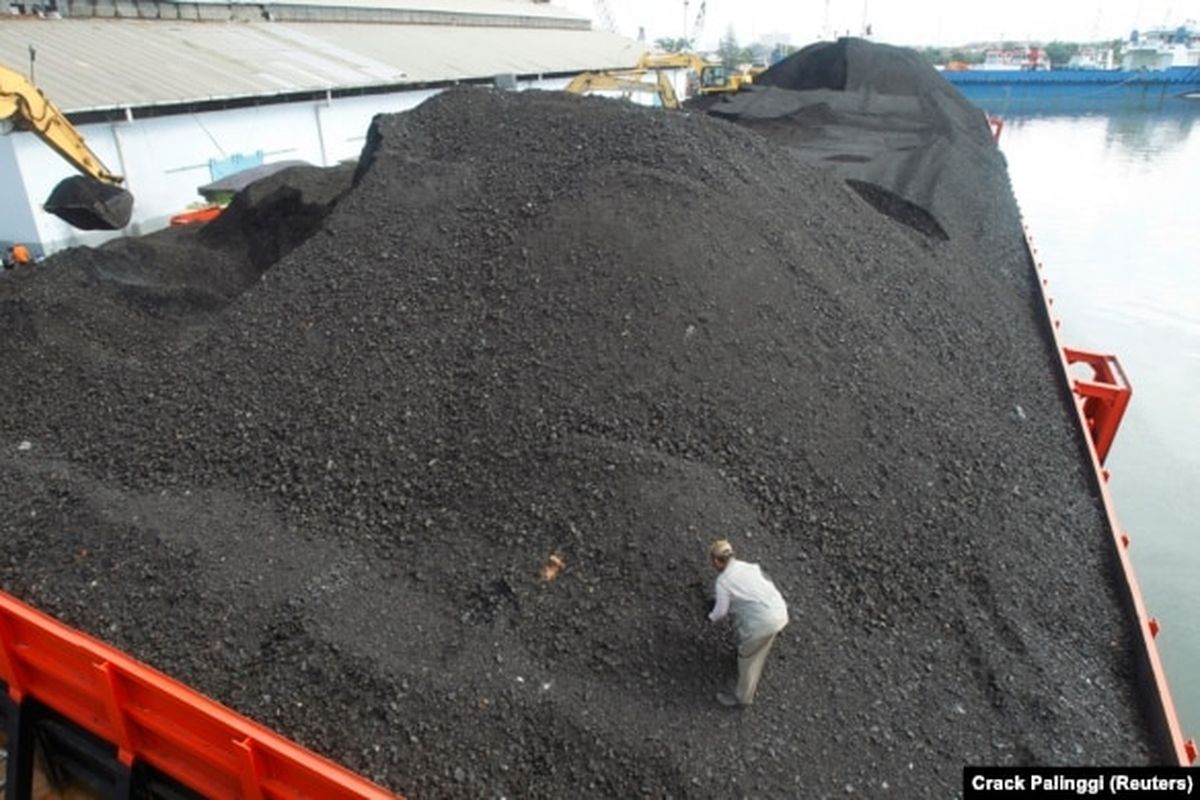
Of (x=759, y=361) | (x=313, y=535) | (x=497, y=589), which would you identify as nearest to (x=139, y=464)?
(x=313, y=535)

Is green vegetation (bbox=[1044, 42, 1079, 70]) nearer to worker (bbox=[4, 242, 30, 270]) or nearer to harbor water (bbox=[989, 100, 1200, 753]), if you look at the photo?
harbor water (bbox=[989, 100, 1200, 753])

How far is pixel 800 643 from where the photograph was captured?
4.10m

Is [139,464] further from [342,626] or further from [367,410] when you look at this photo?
[342,626]

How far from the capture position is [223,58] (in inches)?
719

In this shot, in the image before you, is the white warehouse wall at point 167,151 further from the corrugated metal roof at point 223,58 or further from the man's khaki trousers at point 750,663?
the man's khaki trousers at point 750,663

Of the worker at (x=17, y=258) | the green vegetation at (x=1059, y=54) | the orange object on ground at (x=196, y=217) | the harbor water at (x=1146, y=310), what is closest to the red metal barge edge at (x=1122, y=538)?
the harbor water at (x=1146, y=310)

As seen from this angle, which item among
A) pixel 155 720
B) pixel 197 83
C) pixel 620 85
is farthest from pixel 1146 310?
pixel 197 83

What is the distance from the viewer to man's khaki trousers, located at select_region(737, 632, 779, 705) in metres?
3.61

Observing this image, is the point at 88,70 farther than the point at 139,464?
Yes

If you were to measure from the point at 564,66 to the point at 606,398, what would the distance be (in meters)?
29.4

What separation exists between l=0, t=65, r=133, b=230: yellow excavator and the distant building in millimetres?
2867

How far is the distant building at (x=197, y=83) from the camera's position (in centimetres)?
1339

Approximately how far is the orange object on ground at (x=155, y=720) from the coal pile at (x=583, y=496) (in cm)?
35

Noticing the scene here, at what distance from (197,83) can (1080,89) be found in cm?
4778
